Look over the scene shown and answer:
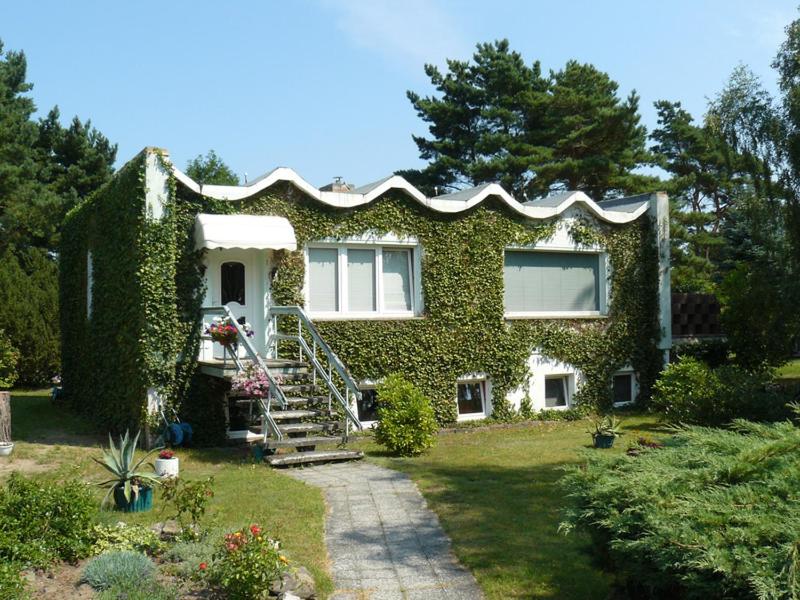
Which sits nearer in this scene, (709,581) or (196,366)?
(709,581)

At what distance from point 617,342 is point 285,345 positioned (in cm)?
816

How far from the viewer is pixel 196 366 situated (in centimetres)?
1372

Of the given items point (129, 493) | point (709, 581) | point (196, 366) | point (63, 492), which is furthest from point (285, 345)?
point (709, 581)

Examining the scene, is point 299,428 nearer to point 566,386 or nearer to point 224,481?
point 224,481

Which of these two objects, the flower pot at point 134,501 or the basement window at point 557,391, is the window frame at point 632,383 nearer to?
the basement window at point 557,391

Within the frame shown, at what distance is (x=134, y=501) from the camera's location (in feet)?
27.9

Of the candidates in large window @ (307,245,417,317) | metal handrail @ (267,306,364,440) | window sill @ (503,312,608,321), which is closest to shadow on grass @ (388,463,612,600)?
metal handrail @ (267,306,364,440)

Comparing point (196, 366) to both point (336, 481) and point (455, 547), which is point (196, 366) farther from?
point (455, 547)

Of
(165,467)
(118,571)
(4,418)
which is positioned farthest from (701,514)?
(4,418)

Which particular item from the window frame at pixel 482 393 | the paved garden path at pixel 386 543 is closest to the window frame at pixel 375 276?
the window frame at pixel 482 393

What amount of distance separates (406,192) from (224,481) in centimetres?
741

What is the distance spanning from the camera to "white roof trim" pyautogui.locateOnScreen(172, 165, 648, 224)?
46.0ft

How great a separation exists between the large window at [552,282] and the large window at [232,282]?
580cm

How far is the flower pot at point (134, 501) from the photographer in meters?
8.51
